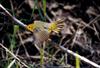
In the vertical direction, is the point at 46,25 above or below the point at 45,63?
above

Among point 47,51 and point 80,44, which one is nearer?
Result: point 47,51

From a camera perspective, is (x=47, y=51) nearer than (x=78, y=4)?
Yes

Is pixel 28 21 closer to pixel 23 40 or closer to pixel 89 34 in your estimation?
pixel 23 40

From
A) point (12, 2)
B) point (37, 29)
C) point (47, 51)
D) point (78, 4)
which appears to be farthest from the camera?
point (78, 4)

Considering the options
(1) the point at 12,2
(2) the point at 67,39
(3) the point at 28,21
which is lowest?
(2) the point at 67,39

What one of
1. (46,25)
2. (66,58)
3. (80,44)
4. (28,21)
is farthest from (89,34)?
(46,25)

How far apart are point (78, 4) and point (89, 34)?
230 millimetres

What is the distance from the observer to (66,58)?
6.40 feet

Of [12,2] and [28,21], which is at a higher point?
[12,2]

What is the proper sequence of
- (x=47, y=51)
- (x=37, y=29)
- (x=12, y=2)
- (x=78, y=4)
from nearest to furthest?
(x=37, y=29), (x=47, y=51), (x=12, y=2), (x=78, y=4)

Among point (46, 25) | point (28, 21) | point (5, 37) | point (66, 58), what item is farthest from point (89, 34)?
point (46, 25)

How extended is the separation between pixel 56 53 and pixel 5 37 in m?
0.33

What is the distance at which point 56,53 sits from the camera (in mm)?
1995

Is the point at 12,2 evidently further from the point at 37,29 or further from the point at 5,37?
the point at 37,29
